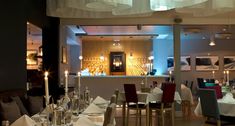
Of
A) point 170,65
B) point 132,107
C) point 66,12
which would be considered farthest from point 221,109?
point 170,65

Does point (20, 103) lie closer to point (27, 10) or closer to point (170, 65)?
point (27, 10)

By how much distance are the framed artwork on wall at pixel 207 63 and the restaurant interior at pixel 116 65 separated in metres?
0.05

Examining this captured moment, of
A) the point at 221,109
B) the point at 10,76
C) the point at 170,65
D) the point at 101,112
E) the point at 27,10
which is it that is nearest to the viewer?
the point at 101,112

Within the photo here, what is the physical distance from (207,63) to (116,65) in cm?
453

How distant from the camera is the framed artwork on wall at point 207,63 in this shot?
51.5 feet

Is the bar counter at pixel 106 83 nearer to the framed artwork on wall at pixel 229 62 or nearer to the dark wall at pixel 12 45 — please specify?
the dark wall at pixel 12 45

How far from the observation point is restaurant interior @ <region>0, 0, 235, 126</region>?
140 inches

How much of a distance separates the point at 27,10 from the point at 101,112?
408cm

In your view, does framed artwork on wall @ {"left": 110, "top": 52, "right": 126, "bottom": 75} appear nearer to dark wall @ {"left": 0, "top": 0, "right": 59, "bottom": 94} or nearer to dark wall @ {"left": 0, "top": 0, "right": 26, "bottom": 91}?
dark wall @ {"left": 0, "top": 0, "right": 59, "bottom": 94}

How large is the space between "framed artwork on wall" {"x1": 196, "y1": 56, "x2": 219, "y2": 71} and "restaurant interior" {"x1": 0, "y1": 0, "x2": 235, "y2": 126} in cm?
5

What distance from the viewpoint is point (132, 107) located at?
25.2 feet

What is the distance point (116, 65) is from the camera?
16969mm

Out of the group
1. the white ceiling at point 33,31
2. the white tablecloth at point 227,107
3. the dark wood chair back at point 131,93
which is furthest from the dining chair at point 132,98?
the white ceiling at point 33,31

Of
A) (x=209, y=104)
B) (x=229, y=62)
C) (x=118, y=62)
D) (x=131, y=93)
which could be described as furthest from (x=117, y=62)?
(x=209, y=104)
